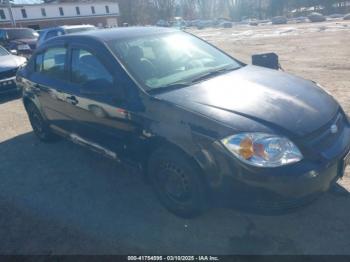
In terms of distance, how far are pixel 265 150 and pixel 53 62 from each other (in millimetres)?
3285

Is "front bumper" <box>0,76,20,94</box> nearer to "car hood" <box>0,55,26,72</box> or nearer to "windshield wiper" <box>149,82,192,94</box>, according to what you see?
"car hood" <box>0,55,26,72</box>

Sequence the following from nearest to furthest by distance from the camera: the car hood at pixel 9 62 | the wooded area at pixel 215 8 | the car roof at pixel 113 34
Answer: the car roof at pixel 113 34, the car hood at pixel 9 62, the wooded area at pixel 215 8

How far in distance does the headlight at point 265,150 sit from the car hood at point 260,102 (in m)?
0.09

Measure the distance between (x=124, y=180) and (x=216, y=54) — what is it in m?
1.98

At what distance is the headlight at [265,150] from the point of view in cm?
258

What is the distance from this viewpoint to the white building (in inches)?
2087

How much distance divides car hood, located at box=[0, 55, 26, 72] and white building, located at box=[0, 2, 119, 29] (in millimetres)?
47871

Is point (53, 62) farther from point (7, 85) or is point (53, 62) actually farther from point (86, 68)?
point (7, 85)

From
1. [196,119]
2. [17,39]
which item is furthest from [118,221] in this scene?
[17,39]

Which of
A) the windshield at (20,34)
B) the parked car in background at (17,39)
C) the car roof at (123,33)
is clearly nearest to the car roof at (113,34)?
the car roof at (123,33)

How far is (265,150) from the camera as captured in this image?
2596 mm

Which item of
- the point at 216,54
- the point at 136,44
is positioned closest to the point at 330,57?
the point at 216,54

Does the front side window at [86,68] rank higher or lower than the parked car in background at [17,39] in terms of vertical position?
higher

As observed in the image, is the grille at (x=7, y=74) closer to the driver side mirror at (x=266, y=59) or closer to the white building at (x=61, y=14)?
the driver side mirror at (x=266, y=59)
